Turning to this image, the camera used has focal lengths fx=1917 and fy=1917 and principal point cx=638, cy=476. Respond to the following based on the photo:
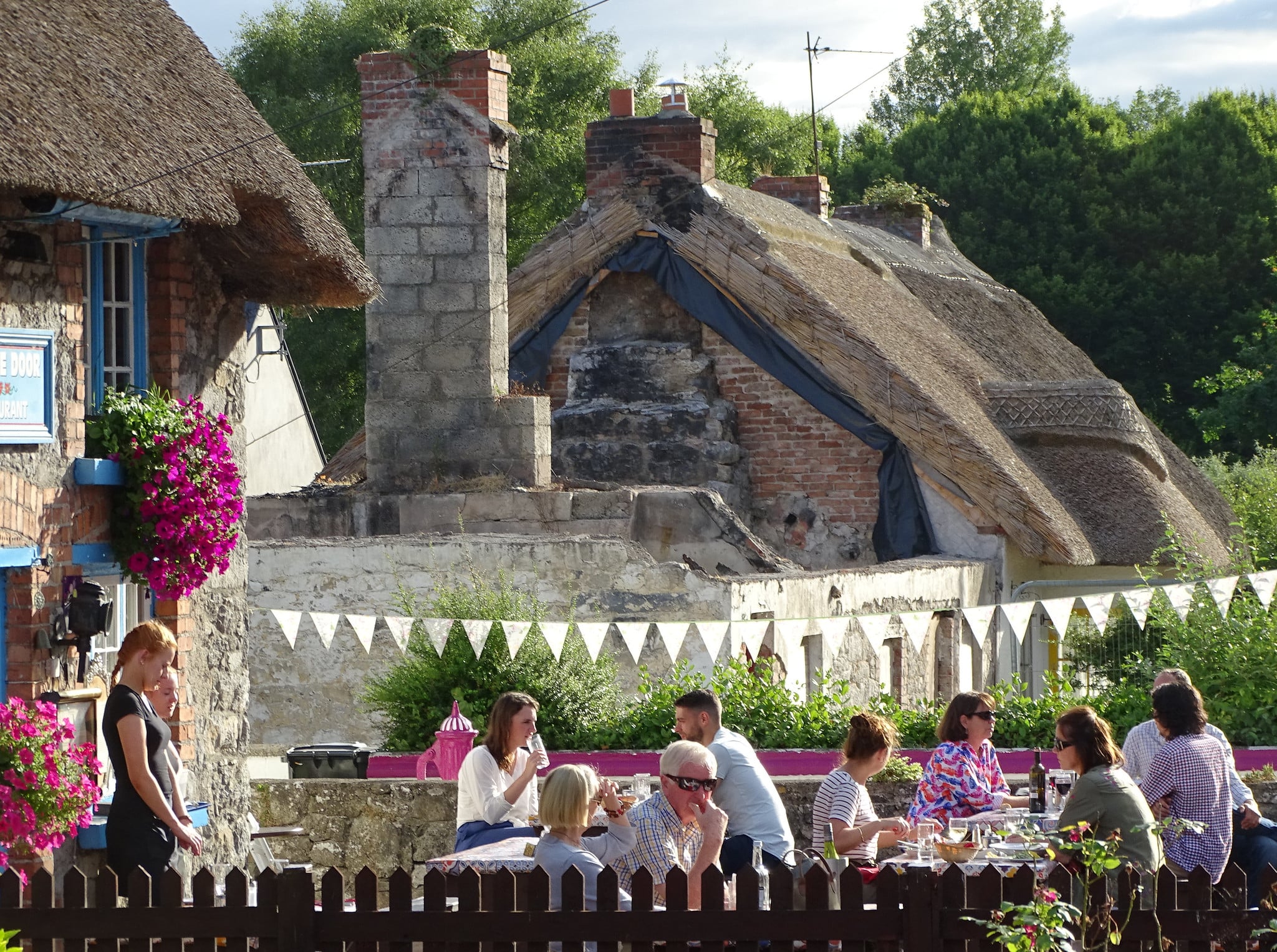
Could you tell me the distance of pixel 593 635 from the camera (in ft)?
39.7

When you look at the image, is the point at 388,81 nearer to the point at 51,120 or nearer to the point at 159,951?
the point at 51,120

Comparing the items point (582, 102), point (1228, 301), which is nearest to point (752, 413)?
point (582, 102)

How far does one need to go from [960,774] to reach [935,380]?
10.5m

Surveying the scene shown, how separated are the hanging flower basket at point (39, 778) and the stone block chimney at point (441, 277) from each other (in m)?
7.77

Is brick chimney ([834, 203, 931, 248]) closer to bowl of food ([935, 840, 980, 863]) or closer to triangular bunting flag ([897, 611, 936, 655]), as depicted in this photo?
triangular bunting flag ([897, 611, 936, 655])

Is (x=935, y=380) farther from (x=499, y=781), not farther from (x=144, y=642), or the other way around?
(x=144, y=642)

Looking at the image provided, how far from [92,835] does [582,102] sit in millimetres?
28453

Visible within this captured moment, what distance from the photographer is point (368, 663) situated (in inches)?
521

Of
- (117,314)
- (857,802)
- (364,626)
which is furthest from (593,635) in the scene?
(857,802)

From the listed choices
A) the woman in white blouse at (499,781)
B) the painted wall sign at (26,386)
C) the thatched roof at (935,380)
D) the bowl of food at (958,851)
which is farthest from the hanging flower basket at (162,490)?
the thatched roof at (935,380)

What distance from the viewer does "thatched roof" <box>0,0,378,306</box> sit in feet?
25.8

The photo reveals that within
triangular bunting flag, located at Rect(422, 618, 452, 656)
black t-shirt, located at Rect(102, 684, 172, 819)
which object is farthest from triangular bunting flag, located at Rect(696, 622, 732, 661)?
black t-shirt, located at Rect(102, 684, 172, 819)

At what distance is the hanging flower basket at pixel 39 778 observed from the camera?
742cm

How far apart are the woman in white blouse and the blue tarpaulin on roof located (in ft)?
30.6
